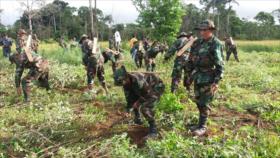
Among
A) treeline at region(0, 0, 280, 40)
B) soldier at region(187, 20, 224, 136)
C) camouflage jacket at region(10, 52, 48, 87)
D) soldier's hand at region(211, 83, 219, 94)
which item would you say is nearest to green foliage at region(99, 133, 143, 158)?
soldier at region(187, 20, 224, 136)

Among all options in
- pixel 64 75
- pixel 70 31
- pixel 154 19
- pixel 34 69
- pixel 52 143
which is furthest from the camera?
pixel 70 31

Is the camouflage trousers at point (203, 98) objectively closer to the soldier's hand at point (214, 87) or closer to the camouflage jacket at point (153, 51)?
the soldier's hand at point (214, 87)

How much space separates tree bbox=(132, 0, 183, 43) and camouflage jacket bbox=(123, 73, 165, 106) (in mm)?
18614

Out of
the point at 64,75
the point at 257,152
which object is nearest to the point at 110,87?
the point at 64,75

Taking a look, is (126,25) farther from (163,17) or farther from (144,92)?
(144,92)

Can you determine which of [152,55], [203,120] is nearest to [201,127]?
[203,120]

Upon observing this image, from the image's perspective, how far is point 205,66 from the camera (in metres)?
6.95

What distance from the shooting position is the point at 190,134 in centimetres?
704

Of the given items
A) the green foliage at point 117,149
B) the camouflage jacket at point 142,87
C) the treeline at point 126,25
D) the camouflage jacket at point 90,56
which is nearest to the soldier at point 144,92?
the camouflage jacket at point 142,87

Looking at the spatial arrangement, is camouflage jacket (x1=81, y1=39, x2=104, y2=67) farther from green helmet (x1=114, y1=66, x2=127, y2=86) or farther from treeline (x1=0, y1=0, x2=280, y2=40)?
treeline (x1=0, y1=0, x2=280, y2=40)

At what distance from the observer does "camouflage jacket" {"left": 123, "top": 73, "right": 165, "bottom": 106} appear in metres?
6.73

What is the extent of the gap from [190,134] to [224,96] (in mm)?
3647

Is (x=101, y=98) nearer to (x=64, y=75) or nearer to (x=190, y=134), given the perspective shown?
(x=64, y=75)

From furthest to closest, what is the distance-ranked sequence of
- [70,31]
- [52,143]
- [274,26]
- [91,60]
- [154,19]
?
[274,26] < [70,31] < [154,19] < [91,60] < [52,143]
